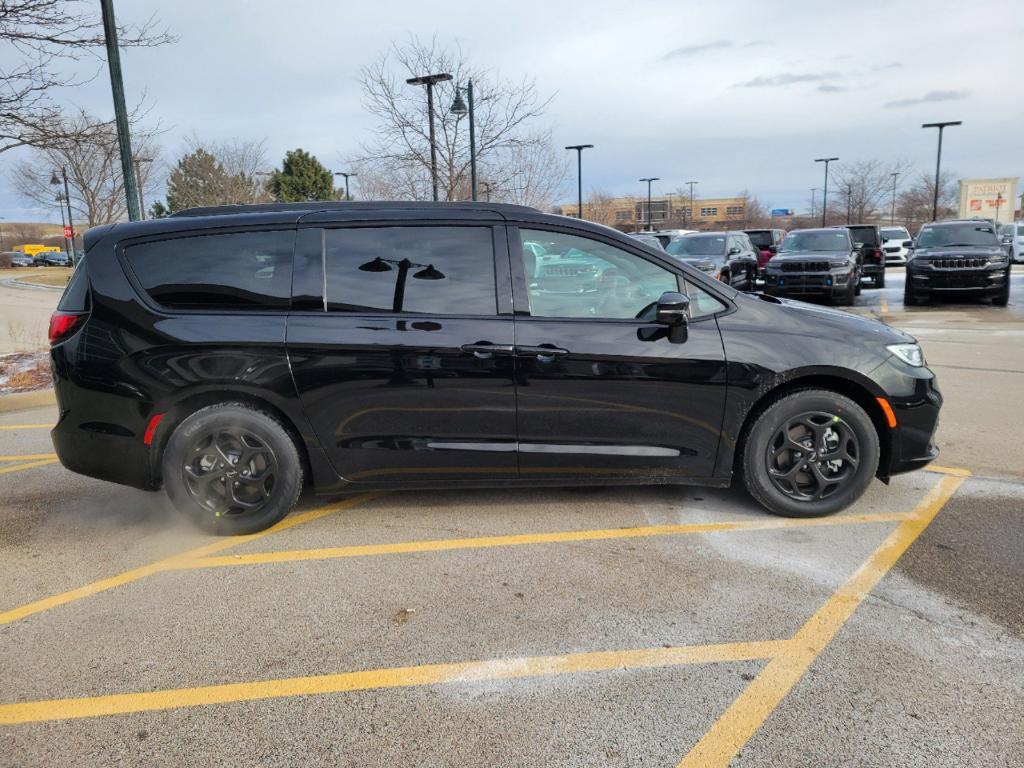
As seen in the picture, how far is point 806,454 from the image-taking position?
4133mm

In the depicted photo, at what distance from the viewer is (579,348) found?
3934 mm

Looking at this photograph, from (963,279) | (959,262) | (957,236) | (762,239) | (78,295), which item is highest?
(762,239)

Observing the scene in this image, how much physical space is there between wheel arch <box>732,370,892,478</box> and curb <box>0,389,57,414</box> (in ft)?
24.6

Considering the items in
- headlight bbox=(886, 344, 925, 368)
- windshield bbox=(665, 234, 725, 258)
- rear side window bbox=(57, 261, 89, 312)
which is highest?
windshield bbox=(665, 234, 725, 258)

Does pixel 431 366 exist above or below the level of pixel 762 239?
below

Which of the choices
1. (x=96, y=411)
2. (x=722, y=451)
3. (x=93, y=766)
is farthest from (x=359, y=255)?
(x=93, y=766)

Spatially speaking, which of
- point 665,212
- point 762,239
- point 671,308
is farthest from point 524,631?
point 665,212

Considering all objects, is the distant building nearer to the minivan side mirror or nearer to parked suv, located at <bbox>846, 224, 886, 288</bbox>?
parked suv, located at <bbox>846, 224, 886, 288</bbox>

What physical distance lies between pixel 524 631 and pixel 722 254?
1479cm

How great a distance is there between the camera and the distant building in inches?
2571

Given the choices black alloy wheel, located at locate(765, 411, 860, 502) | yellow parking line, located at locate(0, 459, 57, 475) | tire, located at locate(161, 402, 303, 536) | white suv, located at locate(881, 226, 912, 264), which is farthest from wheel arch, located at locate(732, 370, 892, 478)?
white suv, located at locate(881, 226, 912, 264)

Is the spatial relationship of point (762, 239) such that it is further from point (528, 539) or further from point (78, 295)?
point (78, 295)

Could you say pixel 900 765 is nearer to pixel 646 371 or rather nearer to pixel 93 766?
pixel 646 371

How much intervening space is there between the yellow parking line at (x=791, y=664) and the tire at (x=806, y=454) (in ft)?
1.27
